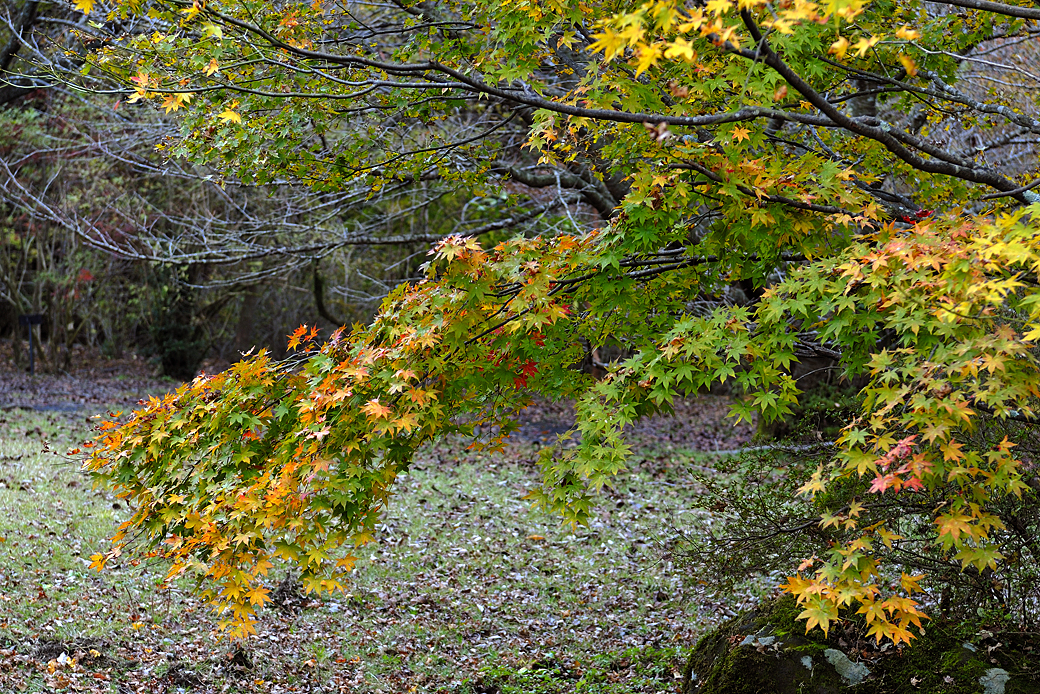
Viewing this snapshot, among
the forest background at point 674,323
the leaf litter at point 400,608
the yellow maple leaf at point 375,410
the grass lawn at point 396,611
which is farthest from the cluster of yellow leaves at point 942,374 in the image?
the grass lawn at point 396,611

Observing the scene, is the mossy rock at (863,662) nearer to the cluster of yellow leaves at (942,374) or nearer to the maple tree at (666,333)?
the maple tree at (666,333)

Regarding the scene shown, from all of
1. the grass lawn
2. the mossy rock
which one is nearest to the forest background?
the mossy rock

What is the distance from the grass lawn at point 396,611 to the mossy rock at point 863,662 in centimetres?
135

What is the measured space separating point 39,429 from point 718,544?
11283 millimetres

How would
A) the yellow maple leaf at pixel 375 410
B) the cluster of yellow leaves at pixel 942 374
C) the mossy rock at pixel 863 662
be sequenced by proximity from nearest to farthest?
1. the cluster of yellow leaves at pixel 942 374
2. the yellow maple leaf at pixel 375 410
3. the mossy rock at pixel 863 662

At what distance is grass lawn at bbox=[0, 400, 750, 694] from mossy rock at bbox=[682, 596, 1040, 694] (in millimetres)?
1353

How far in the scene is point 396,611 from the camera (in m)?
8.08

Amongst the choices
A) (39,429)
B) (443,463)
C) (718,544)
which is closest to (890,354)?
(718,544)

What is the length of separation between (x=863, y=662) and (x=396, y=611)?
4.31 meters

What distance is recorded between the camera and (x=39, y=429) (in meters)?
13.5

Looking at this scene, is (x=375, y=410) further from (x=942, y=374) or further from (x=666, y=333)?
(x=942, y=374)

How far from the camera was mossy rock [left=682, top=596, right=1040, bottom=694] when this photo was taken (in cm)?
502

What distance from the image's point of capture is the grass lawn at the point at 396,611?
21.4 feet

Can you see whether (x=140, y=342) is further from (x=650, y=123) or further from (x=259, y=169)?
(x=650, y=123)
